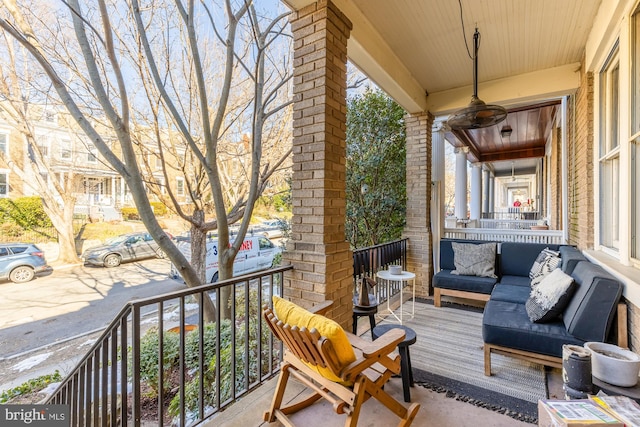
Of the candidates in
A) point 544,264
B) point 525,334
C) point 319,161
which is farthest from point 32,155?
point 544,264

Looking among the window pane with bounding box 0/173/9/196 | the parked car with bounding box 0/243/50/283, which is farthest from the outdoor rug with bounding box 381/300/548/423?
the window pane with bounding box 0/173/9/196

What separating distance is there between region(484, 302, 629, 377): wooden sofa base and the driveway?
497cm

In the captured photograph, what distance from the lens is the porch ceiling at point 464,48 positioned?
2.56 m

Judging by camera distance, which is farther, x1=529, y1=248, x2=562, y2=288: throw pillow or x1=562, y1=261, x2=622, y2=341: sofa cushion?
x1=529, y1=248, x2=562, y2=288: throw pillow

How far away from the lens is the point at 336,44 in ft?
7.30

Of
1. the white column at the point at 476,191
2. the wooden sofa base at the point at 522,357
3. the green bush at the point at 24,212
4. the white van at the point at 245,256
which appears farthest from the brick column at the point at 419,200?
the green bush at the point at 24,212

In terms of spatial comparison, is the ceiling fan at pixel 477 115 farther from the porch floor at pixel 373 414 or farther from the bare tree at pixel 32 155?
the bare tree at pixel 32 155

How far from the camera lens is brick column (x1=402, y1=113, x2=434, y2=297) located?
437 cm

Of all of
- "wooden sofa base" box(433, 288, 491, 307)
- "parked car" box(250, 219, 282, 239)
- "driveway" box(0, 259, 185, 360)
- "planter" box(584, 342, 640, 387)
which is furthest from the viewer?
"parked car" box(250, 219, 282, 239)

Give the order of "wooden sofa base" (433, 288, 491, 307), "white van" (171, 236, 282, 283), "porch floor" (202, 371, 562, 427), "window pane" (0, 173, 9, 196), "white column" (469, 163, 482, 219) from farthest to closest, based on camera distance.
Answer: "white column" (469, 163, 482, 219)
"window pane" (0, 173, 9, 196)
"white van" (171, 236, 282, 283)
"wooden sofa base" (433, 288, 491, 307)
"porch floor" (202, 371, 562, 427)

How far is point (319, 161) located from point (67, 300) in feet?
23.6

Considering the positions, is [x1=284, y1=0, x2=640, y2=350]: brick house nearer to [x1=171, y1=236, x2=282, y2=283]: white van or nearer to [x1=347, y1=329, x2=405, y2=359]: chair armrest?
[x1=347, y1=329, x2=405, y2=359]: chair armrest

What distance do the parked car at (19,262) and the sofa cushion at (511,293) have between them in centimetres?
988

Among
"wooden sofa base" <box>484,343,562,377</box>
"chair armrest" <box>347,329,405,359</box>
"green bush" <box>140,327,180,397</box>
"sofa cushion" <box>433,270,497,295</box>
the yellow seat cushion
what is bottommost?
"green bush" <box>140,327,180,397</box>
